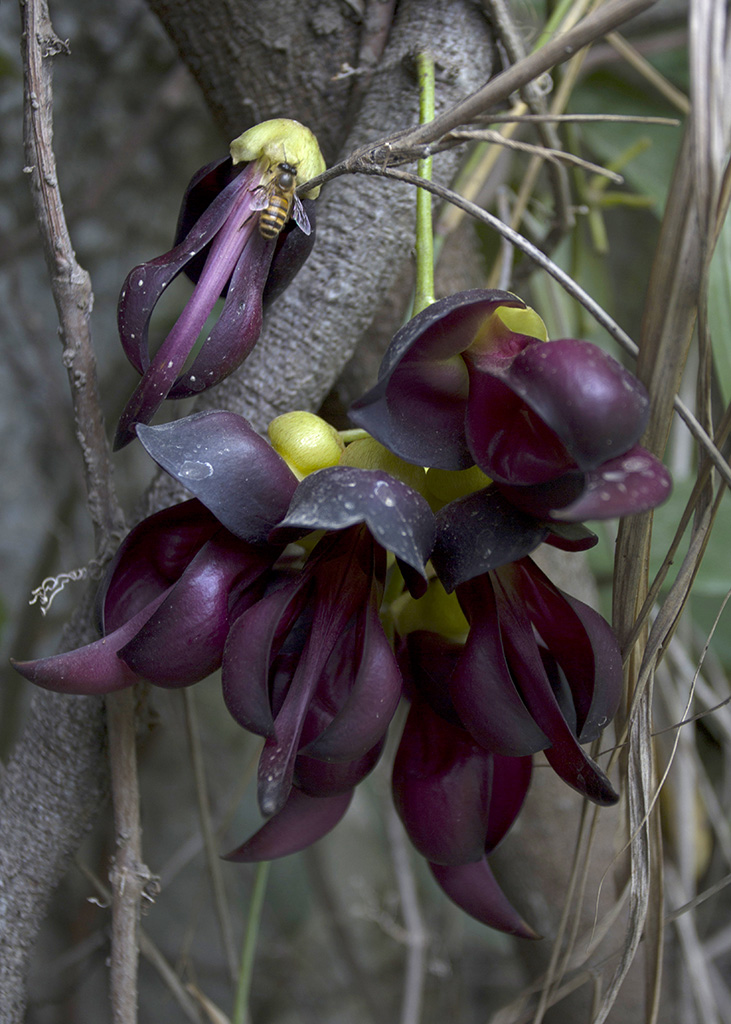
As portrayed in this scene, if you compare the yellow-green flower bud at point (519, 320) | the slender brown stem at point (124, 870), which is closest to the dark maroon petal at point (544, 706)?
the yellow-green flower bud at point (519, 320)

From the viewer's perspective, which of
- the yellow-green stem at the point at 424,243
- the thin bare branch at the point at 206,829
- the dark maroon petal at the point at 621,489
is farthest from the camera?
the thin bare branch at the point at 206,829

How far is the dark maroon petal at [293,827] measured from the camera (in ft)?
1.19

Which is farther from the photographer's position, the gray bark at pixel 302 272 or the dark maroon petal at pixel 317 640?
the gray bark at pixel 302 272

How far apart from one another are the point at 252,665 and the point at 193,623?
32 millimetres

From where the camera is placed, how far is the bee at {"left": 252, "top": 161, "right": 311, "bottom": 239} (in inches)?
12.9

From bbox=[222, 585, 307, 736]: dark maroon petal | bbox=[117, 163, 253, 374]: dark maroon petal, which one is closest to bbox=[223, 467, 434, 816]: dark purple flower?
bbox=[222, 585, 307, 736]: dark maroon petal

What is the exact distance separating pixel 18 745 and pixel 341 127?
1.40 ft

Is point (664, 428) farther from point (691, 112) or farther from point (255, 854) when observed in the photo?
point (255, 854)

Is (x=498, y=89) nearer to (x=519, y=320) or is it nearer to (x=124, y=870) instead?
(x=519, y=320)

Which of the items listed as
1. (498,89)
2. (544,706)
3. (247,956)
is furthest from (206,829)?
(498,89)

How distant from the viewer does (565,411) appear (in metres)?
0.24

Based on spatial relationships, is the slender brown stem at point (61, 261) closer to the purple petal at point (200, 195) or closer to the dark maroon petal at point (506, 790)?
the purple petal at point (200, 195)

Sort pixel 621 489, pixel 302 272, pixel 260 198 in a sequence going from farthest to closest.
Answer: pixel 302 272 < pixel 260 198 < pixel 621 489

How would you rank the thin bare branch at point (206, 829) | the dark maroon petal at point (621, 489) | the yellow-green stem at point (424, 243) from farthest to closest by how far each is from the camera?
the thin bare branch at point (206, 829) < the yellow-green stem at point (424, 243) < the dark maroon petal at point (621, 489)
